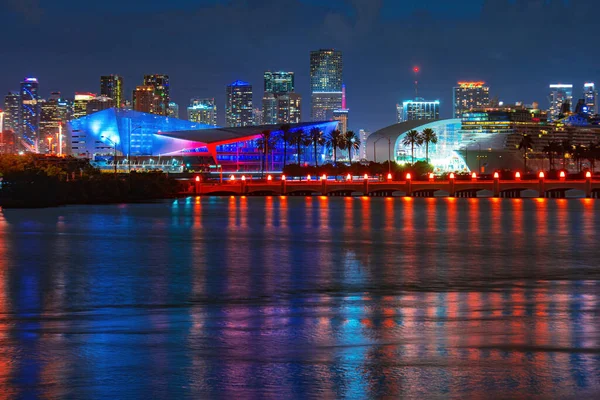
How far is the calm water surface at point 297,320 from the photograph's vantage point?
543 inches

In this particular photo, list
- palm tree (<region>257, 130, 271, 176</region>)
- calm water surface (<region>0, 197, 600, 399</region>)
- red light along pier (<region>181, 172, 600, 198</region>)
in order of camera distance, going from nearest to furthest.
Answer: calm water surface (<region>0, 197, 600, 399</region>) < red light along pier (<region>181, 172, 600, 198</region>) < palm tree (<region>257, 130, 271, 176</region>)

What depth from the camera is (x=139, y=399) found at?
1282cm

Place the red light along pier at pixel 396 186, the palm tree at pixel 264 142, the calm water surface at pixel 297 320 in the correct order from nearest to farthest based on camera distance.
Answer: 1. the calm water surface at pixel 297 320
2. the red light along pier at pixel 396 186
3. the palm tree at pixel 264 142

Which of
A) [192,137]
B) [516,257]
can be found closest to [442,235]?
[516,257]

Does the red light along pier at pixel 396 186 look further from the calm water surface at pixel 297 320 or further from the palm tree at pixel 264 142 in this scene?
the calm water surface at pixel 297 320

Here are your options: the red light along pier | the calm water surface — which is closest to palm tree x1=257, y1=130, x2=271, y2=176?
the red light along pier

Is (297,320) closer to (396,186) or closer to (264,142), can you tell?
(396,186)

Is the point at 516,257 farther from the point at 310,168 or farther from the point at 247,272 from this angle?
the point at 310,168

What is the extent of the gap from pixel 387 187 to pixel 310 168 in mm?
35951

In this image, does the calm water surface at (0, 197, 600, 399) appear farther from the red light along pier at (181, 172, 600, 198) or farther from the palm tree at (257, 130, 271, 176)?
the palm tree at (257, 130, 271, 176)

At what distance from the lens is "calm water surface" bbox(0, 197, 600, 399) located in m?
13.8

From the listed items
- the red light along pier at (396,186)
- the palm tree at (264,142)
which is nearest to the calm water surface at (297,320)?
the red light along pier at (396,186)

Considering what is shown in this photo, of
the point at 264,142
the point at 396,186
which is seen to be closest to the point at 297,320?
the point at 396,186

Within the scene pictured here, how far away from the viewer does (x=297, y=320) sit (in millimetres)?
20219
